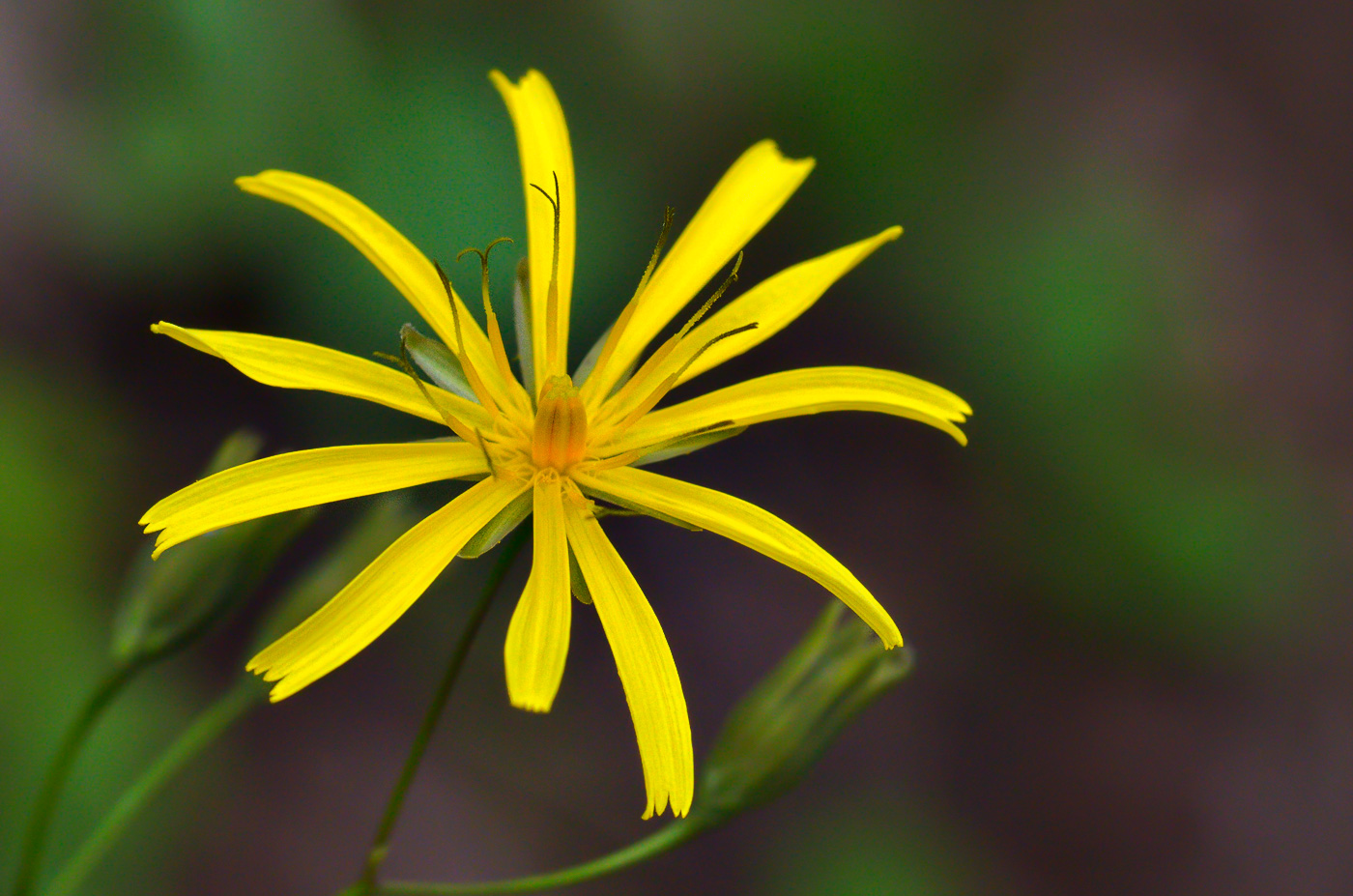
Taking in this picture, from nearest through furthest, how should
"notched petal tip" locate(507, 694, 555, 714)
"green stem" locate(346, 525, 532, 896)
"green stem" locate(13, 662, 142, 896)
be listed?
"notched petal tip" locate(507, 694, 555, 714), "green stem" locate(346, 525, 532, 896), "green stem" locate(13, 662, 142, 896)

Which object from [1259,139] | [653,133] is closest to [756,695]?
[653,133]

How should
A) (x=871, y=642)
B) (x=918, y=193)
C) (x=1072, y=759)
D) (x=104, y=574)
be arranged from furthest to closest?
(x=1072, y=759)
(x=918, y=193)
(x=104, y=574)
(x=871, y=642)

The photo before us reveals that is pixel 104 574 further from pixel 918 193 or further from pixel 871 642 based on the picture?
pixel 918 193

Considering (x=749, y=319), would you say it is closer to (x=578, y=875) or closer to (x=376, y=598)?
(x=376, y=598)

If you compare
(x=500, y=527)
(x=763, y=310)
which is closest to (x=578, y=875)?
(x=500, y=527)

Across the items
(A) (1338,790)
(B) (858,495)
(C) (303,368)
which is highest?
(B) (858,495)

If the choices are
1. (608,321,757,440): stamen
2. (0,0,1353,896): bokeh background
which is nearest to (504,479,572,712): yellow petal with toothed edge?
(608,321,757,440): stamen

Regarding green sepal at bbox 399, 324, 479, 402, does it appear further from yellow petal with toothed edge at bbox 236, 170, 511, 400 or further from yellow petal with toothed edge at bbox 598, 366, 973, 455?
yellow petal with toothed edge at bbox 598, 366, 973, 455
